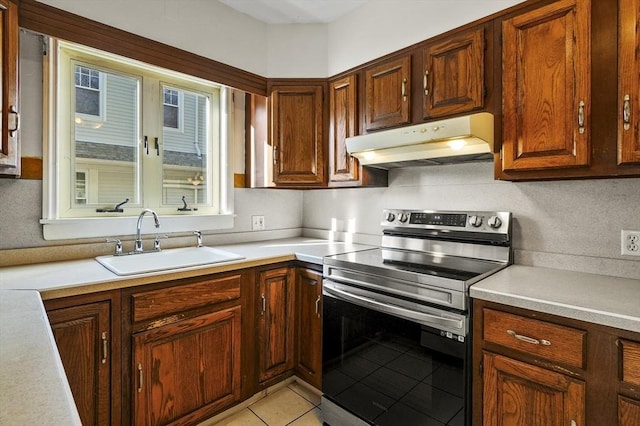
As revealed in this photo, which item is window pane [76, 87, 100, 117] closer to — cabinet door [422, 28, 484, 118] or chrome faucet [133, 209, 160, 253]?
chrome faucet [133, 209, 160, 253]

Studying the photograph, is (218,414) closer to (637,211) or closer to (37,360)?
(37,360)

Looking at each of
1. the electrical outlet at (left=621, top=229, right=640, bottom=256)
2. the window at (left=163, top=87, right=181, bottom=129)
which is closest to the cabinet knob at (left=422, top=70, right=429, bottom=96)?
the electrical outlet at (left=621, top=229, right=640, bottom=256)

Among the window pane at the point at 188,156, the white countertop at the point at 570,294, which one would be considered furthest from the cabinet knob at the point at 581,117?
the window pane at the point at 188,156

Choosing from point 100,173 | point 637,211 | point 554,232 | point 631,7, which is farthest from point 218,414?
point 631,7

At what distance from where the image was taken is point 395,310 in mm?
1512

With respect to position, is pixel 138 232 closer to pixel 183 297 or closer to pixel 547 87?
pixel 183 297

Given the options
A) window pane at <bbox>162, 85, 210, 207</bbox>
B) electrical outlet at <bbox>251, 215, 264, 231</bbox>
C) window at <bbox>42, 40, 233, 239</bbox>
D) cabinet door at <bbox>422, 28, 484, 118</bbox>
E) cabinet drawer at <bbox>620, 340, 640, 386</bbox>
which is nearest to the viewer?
cabinet drawer at <bbox>620, 340, 640, 386</bbox>

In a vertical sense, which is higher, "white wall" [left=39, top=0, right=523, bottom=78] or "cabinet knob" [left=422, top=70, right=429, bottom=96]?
"white wall" [left=39, top=0, right=523, bottom=78]

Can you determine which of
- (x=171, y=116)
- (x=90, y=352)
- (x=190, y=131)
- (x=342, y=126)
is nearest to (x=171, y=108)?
(x=171, y=116)

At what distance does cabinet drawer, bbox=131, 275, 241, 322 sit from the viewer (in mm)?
1488

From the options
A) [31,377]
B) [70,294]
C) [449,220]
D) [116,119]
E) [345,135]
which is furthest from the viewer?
[345,135]

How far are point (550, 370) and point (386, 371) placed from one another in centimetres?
69

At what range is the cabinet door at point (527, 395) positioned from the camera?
1.10 meters

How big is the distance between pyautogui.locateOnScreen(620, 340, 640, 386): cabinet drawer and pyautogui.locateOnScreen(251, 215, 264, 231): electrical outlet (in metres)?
2.21
